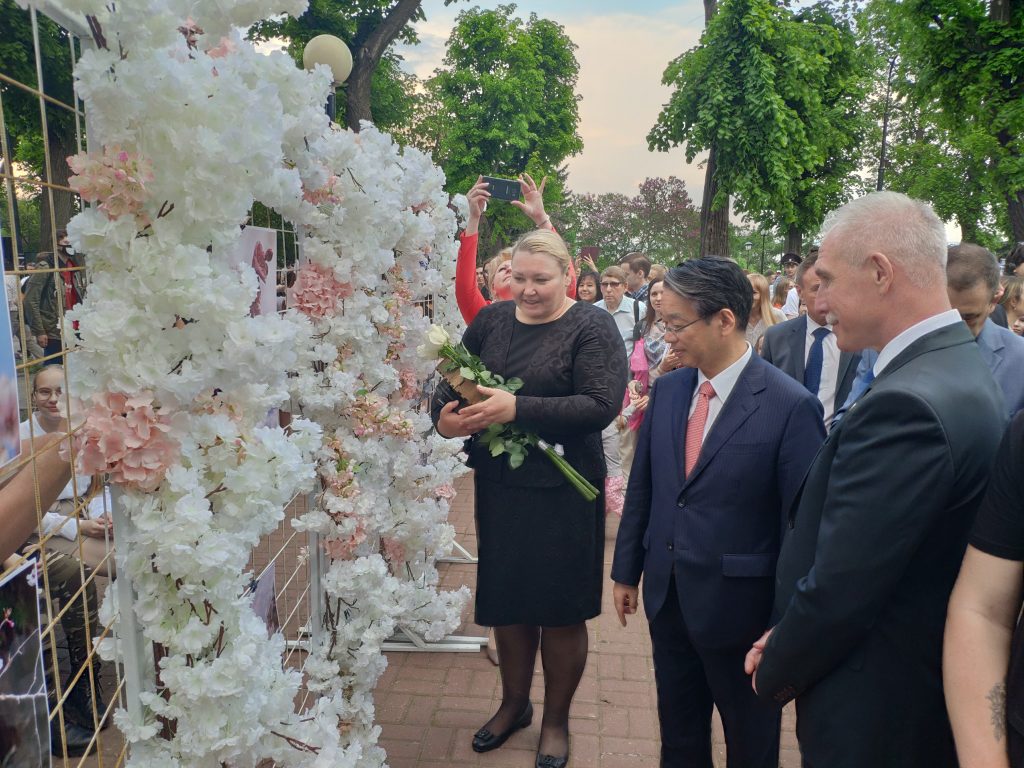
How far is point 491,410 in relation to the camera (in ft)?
9.25

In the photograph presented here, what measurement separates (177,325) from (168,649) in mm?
764

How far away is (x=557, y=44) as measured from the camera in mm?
34125

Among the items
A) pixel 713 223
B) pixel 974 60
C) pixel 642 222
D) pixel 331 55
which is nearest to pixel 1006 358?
pixel 331 55

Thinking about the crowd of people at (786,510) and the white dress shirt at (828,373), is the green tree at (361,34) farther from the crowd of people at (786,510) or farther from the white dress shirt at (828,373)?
the crowd of people at (786,510)

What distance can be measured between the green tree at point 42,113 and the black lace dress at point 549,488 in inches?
70.3

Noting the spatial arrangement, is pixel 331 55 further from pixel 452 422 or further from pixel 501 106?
pixel 501 106

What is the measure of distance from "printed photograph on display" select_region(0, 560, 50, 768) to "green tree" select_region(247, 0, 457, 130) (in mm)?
10206

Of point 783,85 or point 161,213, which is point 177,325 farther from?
point 783,85

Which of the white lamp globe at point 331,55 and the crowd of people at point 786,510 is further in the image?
the white lamp globe at point 331,55

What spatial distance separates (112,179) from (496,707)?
120 inches

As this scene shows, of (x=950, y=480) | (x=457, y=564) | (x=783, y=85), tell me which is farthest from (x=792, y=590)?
(x=783, y=85)

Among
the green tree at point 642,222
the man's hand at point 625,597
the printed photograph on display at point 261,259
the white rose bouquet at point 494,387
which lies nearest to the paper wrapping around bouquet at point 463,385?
the white rose bouquet at point 494,387

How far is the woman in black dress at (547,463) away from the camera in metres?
2.95

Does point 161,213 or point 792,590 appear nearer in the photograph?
point 161,213
